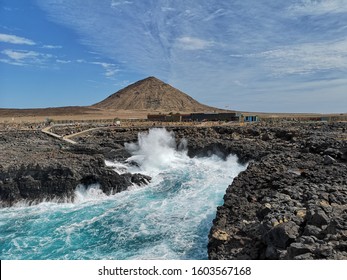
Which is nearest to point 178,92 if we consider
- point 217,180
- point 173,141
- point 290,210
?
point 173,141

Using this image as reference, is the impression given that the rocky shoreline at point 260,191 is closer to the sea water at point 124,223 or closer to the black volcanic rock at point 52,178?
the black volcanic rock at point 52,178

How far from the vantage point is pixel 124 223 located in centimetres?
1252

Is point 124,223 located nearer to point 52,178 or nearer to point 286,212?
point 52,178

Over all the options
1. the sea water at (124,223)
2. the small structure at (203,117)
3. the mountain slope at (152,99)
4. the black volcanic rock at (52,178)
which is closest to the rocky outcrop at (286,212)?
the sea water at (124,223)

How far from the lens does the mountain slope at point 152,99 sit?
119844 mm

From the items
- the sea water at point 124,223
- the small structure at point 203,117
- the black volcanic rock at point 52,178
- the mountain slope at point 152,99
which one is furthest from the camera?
the mountain slope at point 152,99

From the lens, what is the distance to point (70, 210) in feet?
47.0

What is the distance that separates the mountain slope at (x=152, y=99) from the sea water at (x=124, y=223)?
318 feet

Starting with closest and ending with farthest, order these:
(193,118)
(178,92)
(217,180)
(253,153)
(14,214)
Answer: (14,214) → (217,180) → (253,153) → (193,118) → (178,92)

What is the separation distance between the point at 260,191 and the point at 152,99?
378ft

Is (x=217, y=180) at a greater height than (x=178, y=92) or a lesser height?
lesser

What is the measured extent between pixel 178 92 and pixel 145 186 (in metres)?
121

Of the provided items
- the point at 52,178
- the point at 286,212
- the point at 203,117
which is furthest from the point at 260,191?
the point at 203,117
